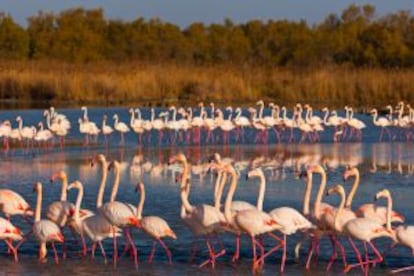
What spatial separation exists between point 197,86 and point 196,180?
69.5 ft

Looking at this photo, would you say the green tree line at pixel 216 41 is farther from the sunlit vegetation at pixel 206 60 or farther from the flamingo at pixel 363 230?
the flamingo at pixel 363 230

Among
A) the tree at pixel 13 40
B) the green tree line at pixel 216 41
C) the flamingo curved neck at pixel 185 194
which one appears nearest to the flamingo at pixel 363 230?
the flamingo curved neck at pixel 185 194

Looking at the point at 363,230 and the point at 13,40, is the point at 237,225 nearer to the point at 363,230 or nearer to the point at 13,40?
the point at 363,230

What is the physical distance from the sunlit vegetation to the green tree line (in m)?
0.07

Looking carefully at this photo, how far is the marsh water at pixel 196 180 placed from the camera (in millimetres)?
10781

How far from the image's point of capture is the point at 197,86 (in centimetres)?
3781

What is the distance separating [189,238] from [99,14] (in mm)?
59133

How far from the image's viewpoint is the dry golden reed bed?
36.2 meters

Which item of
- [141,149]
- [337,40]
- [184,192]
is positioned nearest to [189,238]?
[184,192]

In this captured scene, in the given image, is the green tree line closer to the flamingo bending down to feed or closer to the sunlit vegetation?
the sunlit vegetation

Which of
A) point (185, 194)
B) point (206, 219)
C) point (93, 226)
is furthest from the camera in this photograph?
point (185, 194)

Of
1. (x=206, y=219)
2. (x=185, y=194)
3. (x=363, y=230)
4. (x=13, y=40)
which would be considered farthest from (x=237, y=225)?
Answer: (x=13, y=40)

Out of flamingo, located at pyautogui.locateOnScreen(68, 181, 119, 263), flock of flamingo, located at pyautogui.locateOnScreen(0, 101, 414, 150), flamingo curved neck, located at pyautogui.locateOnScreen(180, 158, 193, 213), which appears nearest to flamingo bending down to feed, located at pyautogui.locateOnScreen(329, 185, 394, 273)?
flamingo curved neck, located at pyautogui.locateOnScreen(180, 158, 193, 213)

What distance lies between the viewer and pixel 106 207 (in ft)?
35.2
